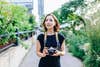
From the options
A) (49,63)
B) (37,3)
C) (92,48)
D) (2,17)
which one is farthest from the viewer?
(37,3)

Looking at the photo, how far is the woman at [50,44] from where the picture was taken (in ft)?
16.2

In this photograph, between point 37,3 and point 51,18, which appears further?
point 37,3

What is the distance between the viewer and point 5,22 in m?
A: 7.23

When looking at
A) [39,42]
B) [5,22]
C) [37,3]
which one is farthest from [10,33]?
[37,3]

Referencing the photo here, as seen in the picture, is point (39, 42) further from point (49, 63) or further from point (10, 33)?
point (10, 33)

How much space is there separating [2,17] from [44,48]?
2279 mm

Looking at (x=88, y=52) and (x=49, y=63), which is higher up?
(x=49, y=63)

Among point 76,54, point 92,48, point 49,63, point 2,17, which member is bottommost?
point 76,54

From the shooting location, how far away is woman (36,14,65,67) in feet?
16.2

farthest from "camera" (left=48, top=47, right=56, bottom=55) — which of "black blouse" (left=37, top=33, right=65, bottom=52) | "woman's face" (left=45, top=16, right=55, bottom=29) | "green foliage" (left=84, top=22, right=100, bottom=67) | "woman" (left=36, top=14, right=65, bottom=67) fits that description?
"green foliage" (left=84, top=22, right=100, bottom=67)

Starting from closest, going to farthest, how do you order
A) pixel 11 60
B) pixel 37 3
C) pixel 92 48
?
pixel 11 60 < pixel 92 48 < pixel 37 3

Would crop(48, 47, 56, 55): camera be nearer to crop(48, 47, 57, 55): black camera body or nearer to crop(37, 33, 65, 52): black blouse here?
crop(48, 47, 57, 55): black camera body

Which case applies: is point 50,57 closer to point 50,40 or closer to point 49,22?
point 50,40

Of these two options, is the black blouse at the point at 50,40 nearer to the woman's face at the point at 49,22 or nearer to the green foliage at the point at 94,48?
the woman's face at the point at 49,22
